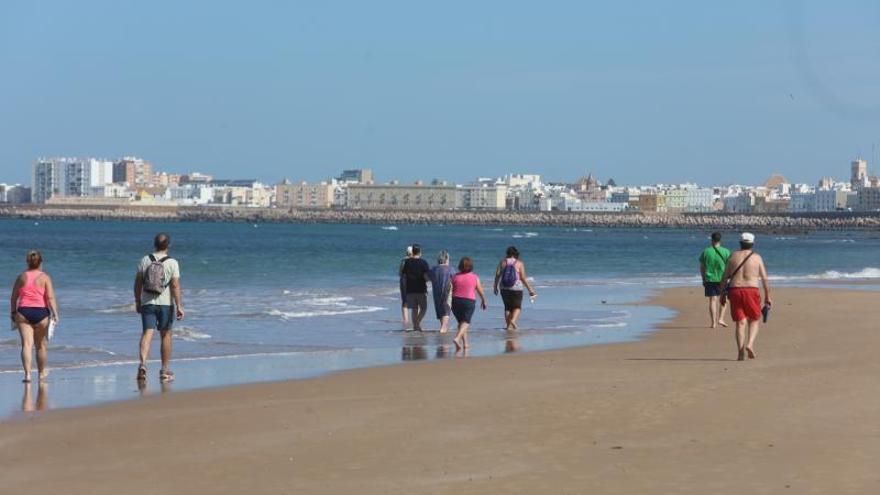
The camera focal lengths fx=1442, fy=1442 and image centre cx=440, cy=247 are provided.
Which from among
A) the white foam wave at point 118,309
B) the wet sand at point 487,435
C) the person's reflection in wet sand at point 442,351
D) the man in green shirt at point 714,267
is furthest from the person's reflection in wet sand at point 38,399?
the white foam wave at point 118,309

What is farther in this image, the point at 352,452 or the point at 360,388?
the point at 360,388

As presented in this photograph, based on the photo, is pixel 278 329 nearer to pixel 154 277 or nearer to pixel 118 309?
pixel 118 309

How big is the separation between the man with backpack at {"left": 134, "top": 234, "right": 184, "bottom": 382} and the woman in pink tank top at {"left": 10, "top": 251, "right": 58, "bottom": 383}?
705 millimetres

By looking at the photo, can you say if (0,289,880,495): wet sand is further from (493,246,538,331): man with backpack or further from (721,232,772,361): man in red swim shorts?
(493,246,538,331): man with backpack

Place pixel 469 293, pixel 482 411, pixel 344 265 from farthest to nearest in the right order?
1. pixel 344 265
2. pixel 469 293
3. pixel 482 411

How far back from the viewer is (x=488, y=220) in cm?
19100

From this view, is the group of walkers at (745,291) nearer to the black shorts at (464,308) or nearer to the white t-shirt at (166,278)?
the black shorts at (464,308)

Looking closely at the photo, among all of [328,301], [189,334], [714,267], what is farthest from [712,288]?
[328,301]

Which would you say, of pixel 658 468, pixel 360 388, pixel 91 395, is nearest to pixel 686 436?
pixel 658 468

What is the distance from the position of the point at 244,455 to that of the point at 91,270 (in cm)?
3537

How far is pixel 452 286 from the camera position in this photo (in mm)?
15586

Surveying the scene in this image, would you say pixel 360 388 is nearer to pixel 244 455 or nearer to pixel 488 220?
pixel 244 455

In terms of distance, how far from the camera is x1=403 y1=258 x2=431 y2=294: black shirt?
17078mm

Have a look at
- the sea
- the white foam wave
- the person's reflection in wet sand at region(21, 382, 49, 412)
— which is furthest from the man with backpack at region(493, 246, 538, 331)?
the white foam wave
